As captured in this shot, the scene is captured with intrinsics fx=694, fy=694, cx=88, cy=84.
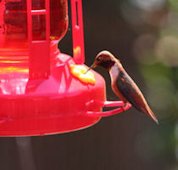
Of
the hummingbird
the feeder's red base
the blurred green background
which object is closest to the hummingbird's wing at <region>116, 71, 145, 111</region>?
the hummingbird

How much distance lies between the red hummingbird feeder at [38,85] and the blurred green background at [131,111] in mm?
1763

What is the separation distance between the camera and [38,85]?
5.99ft

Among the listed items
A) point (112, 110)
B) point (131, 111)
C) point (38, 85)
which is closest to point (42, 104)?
point (38, 85)

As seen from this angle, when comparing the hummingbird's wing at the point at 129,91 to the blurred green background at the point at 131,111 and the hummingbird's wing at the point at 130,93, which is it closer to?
the hummingbird's wing at the point at 130,93

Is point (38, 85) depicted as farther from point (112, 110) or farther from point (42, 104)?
point (112, 110)

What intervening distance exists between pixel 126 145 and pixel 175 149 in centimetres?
49

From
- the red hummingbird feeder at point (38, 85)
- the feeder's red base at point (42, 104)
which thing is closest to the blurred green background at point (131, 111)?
the red hummingbird feeder at point (38, 85)

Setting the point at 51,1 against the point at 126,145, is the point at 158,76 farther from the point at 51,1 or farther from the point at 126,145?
the point at 51,1

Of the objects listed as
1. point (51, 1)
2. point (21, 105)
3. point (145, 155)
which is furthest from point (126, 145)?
point (21, 105)

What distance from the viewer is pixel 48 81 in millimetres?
1846

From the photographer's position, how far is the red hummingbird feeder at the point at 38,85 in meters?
1.79

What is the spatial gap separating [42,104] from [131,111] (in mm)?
2715

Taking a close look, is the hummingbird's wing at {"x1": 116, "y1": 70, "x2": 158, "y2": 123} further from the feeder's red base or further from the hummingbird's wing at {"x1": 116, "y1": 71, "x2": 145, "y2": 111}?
the feeder's red base

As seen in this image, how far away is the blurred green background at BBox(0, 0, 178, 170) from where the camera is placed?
3971mm
